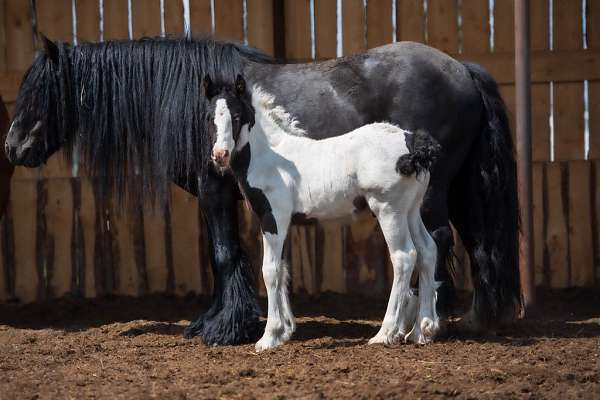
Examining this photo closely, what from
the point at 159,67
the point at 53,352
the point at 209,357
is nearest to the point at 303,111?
the point at 159,67

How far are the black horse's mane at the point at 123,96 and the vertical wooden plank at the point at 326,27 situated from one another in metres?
1.48

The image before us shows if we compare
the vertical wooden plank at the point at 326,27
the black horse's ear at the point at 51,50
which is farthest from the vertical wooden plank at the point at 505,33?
the black horse's ear at the point at 51,50

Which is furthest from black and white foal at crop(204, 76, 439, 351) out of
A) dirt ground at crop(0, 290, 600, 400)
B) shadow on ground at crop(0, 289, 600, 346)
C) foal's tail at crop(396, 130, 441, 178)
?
shadow on ground at crop(0, 289, 600, 346)

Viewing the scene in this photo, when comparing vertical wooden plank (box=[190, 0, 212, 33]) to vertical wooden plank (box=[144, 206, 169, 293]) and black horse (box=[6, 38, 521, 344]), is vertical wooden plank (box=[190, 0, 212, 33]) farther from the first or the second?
vertical wooden plank (box=[144, 206, 169, 293])

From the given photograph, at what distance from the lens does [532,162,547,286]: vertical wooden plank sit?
740 centimetres

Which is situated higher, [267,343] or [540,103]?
[540,103]

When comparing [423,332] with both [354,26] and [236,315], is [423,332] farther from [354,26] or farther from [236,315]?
[354,26]

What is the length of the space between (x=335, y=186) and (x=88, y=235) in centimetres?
330

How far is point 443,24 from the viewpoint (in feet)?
24.4

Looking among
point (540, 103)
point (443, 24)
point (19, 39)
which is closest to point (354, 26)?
point (443, 24)

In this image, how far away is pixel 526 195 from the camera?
21.3ft

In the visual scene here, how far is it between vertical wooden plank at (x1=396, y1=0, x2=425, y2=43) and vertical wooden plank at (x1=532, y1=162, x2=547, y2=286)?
1.57m

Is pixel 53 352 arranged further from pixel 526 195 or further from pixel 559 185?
pixel 559 185

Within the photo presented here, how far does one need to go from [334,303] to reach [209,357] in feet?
8.05
